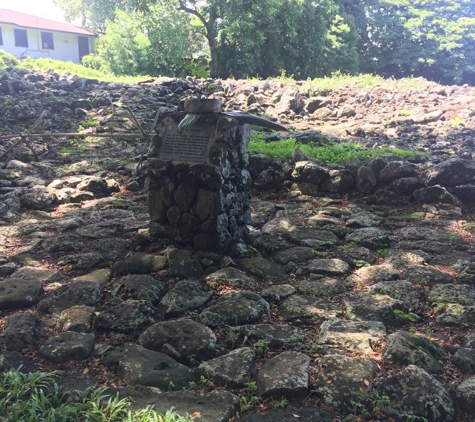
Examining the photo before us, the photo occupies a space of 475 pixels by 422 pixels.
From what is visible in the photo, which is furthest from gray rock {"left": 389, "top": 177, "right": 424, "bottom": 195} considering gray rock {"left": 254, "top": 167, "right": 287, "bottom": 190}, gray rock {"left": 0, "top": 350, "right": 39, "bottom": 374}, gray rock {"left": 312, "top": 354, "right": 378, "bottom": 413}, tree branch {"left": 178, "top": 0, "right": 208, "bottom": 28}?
tree branch {"left": 178, "top": 0, "right": 208, "bottom": 28}

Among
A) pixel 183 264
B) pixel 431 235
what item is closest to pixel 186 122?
pixel 183 264

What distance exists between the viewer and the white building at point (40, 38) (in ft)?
101

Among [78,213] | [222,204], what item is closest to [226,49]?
[78,213]

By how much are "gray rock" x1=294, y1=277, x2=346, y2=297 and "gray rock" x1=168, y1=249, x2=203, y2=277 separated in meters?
1.02

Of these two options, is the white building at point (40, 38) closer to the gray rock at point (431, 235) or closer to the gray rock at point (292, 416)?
the gray rock at point (431, 235)

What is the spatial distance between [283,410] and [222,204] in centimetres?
256

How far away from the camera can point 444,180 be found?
21.5 feet

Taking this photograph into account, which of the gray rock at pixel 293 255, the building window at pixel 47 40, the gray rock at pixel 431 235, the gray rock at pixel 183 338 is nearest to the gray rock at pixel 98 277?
the gray rock at pixel 183 338

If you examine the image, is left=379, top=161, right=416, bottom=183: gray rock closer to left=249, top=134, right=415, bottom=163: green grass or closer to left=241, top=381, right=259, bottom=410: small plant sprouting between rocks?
left=249, top=134, right=415, bottom=163: green grass

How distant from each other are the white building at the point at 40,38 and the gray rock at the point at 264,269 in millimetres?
31944

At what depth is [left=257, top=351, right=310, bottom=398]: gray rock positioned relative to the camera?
104 inches

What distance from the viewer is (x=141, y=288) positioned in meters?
3.97

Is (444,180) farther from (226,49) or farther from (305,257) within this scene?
(226,49)

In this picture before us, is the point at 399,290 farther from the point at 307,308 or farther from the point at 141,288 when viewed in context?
the point at 141,288
